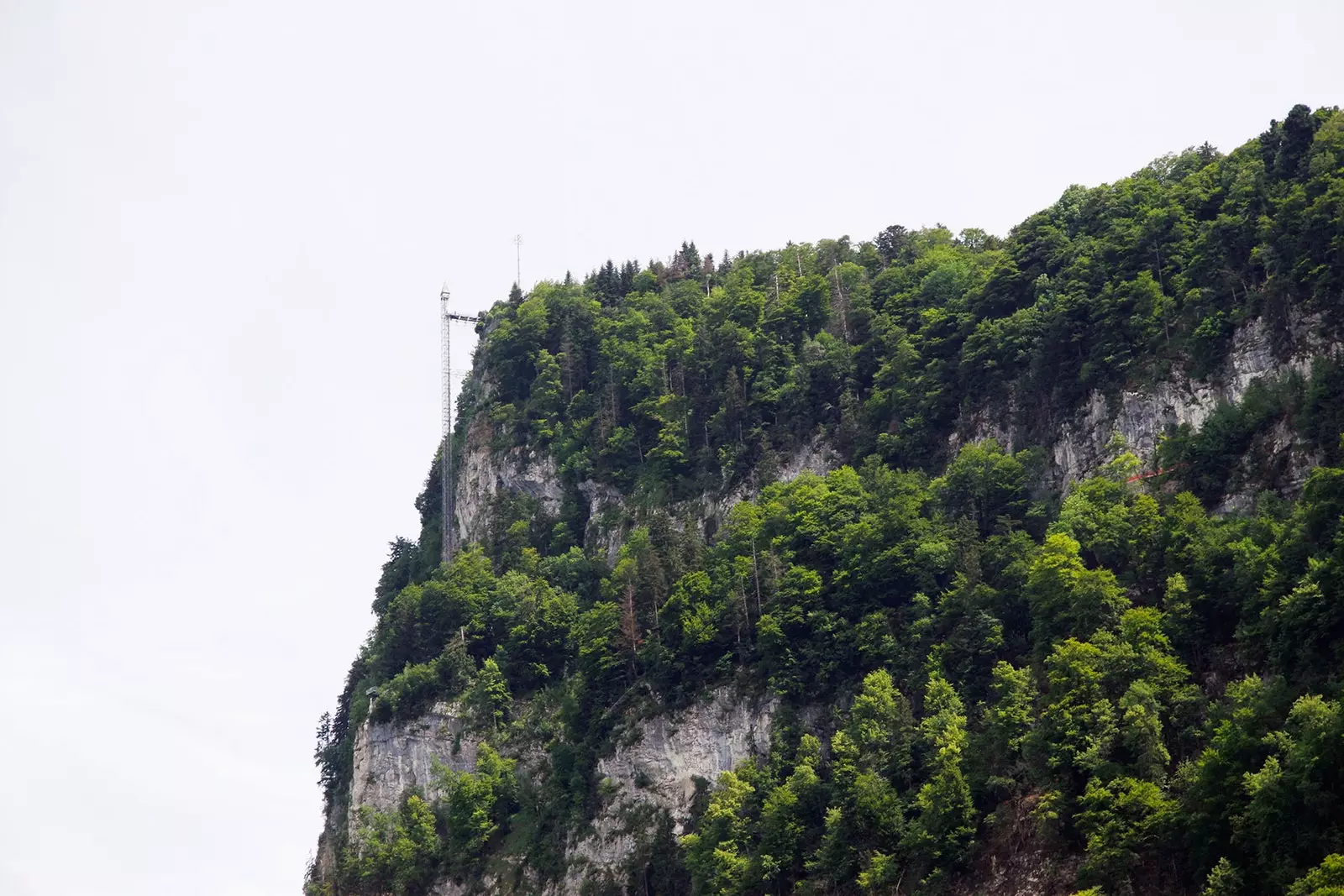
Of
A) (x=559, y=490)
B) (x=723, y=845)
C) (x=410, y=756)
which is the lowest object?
(x=723, y=845)

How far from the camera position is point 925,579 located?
→ 8356cm

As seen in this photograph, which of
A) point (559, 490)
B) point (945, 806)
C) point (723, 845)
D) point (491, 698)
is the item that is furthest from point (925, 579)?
point (559, 490)

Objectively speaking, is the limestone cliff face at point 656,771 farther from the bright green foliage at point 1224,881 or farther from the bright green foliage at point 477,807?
the bright green foliage at point 1224,881

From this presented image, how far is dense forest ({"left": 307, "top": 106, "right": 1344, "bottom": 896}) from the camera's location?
6606 cm

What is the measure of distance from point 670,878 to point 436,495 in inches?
1979

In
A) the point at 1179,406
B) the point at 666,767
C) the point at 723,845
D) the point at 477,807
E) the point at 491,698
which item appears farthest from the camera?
the point at 491,698

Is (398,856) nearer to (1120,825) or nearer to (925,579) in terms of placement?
(925,579)

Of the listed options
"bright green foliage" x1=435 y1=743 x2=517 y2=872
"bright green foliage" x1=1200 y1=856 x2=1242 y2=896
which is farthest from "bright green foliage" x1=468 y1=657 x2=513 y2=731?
"bright green foliage" x1=1200 y1=856 x2=1242 y2=896

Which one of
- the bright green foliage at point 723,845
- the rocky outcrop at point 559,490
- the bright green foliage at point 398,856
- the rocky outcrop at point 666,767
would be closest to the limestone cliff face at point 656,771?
the rocky outcrop at point 666,767

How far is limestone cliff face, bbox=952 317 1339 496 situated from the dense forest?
0.74 m

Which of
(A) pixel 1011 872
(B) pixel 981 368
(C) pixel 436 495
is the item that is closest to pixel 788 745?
(A) pixel 1011 872

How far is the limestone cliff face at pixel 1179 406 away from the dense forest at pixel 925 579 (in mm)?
739

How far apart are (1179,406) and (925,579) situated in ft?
48.8

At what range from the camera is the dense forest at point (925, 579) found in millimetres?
66062
